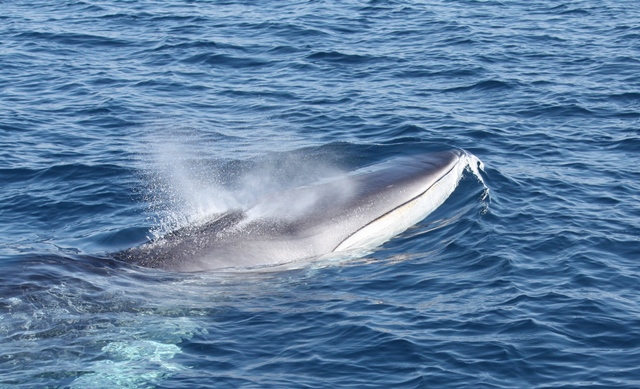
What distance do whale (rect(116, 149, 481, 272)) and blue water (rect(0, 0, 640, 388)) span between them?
1.22 feet

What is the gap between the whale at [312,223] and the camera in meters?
18.4

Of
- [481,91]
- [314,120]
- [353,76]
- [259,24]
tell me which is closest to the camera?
[314,120]

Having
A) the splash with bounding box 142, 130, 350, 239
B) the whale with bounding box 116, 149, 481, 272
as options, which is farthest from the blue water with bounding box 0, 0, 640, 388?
the whale with bounding box 116, 149, 481, 272

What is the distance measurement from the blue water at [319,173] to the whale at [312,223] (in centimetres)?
37

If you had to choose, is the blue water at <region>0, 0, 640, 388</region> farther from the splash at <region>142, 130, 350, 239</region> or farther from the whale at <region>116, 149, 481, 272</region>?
the whale at <region>116, 149, 481, 272</region>

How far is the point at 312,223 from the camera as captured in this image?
64.3 feet

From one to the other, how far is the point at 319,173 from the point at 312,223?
14.9 ft

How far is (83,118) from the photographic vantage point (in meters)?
30.4

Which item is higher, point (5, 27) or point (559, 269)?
point (5, 27)

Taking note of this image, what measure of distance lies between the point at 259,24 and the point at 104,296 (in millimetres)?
26906

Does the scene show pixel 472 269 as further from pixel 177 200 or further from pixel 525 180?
pixel 177 200

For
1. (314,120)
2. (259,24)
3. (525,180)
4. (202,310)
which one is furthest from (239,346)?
(259,24)

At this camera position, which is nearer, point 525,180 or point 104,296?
point 104,296

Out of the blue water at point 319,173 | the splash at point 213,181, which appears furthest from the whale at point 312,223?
the blue water at point 319,173
